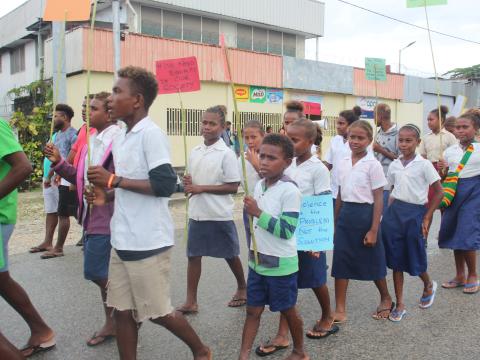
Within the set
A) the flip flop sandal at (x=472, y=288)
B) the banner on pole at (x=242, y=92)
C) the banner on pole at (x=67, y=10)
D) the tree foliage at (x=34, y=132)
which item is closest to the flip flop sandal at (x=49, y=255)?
the banner on pole at (x=67, y=10)

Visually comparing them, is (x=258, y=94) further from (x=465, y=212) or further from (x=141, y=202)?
(x=141, y=202)

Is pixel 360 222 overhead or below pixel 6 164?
below

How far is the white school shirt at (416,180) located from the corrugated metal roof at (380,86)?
18.2 metres

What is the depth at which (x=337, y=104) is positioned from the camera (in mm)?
21844

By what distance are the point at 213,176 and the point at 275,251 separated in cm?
127

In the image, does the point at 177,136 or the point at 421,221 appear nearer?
the point at 421,221

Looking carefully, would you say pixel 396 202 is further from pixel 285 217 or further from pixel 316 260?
pixel 285 217

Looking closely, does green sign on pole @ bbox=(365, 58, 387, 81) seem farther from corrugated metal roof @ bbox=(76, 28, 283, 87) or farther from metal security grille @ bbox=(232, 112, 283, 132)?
metal security grille @ bbox=(232, 112, 283, 132)

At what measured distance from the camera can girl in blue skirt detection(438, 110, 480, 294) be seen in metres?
5.14

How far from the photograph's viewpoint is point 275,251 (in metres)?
3.26

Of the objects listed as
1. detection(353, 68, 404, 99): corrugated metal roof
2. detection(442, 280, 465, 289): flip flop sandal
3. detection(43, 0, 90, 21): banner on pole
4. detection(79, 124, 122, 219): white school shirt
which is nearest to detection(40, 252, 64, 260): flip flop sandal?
detection(79, 124, 122, 219): white school shirt

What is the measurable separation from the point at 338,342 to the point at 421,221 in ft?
4.67

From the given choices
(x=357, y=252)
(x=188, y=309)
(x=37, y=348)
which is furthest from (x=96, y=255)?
(x=357, y=252)

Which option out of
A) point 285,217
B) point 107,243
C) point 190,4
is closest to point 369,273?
point 285,217
